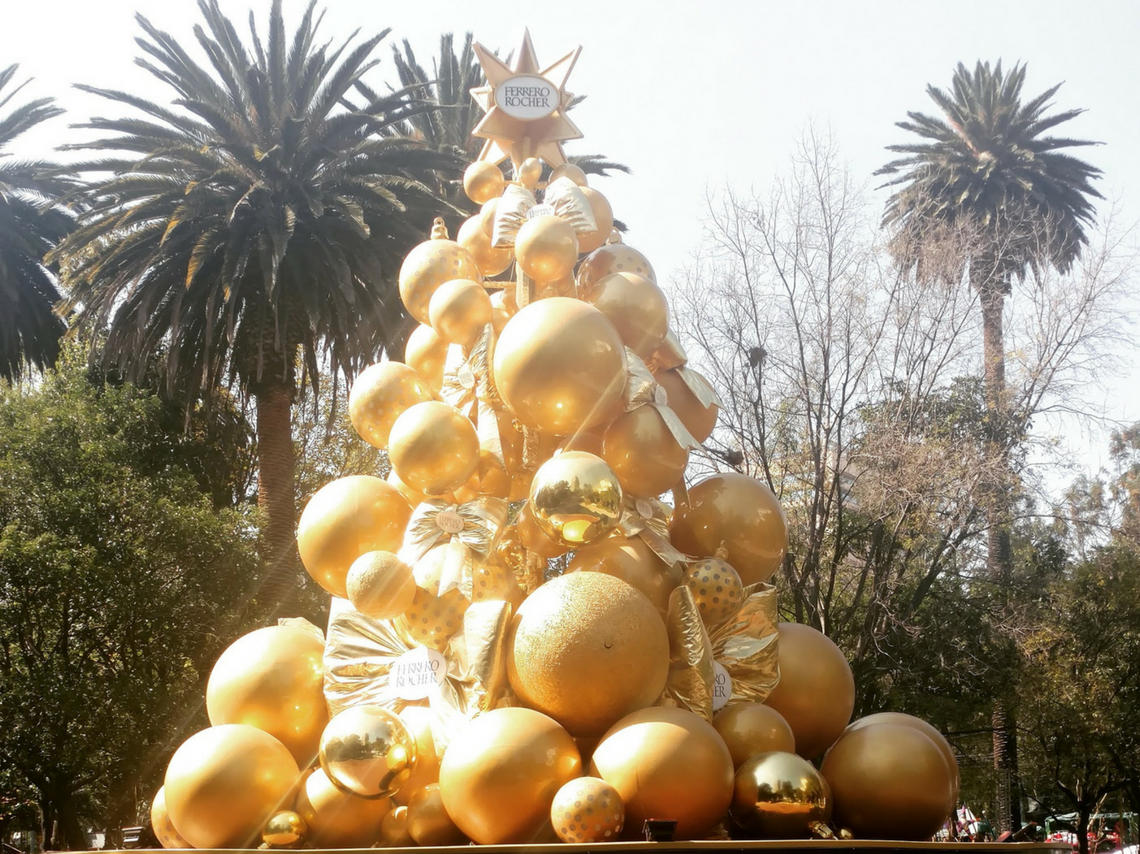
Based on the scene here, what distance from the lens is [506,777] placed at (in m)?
3.71

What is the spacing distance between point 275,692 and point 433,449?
1.34 meters

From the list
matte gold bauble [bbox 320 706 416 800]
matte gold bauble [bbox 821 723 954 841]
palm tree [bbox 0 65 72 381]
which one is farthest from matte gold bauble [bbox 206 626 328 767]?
palm tree [bbox 0 65 72 381]

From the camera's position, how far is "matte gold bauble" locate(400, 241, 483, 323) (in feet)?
18.9

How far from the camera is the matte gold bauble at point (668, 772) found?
3.68 metres

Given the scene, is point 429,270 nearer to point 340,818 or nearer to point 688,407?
point 688,407

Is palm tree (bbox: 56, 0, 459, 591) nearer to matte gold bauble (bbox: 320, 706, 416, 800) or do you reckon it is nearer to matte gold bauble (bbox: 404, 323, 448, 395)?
matte gold bauble (bbox: 404, 323, 448, 395)

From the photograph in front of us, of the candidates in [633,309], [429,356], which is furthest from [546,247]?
[429,356]

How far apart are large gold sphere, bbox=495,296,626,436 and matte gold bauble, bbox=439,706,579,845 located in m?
1.47

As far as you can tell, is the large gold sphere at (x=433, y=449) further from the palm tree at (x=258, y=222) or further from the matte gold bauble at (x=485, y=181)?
the palm tree at (x=258, y=222)

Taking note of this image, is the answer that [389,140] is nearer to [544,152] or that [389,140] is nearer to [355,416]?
[544,152]

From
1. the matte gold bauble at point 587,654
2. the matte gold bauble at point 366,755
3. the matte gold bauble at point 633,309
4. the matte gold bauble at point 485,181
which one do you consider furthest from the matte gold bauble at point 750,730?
the matte gold bauble at point 485,181

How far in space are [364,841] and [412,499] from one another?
1.78 meters

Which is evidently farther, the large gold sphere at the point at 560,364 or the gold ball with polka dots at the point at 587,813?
the large gold sphere at the point at 560,364

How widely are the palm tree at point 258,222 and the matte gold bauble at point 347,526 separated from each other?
9.75m
